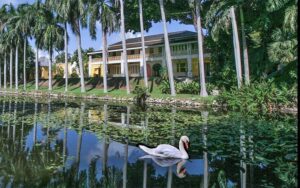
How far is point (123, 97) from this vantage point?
39.8 meters

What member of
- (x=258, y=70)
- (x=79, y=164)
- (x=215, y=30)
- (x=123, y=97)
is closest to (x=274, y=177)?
(x=79, y=164)

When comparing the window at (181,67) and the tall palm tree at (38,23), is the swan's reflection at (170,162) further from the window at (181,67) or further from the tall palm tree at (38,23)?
the tall palm tree at (38,23)

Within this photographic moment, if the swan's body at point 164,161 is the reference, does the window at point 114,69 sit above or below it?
above

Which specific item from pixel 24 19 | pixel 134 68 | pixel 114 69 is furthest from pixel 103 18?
pixel 114 69

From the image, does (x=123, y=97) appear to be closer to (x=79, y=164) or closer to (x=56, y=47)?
(x=56, y=47)

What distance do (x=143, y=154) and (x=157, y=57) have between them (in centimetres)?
5089

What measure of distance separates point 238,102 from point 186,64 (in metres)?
33.5

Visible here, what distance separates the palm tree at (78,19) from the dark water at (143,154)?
99.3ft

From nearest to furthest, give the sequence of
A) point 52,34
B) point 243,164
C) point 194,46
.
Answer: point 243,164 → point 52,34 → point 194,46

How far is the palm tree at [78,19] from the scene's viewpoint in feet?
156

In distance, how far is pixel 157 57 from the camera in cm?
6228

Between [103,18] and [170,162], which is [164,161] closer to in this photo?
[170,162]

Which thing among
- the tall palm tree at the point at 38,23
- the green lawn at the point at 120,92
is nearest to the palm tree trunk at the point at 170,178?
the green lawn at the point at 120,92

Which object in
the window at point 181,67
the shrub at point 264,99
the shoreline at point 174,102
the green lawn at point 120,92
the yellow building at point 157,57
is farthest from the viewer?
the window at point 181,67
